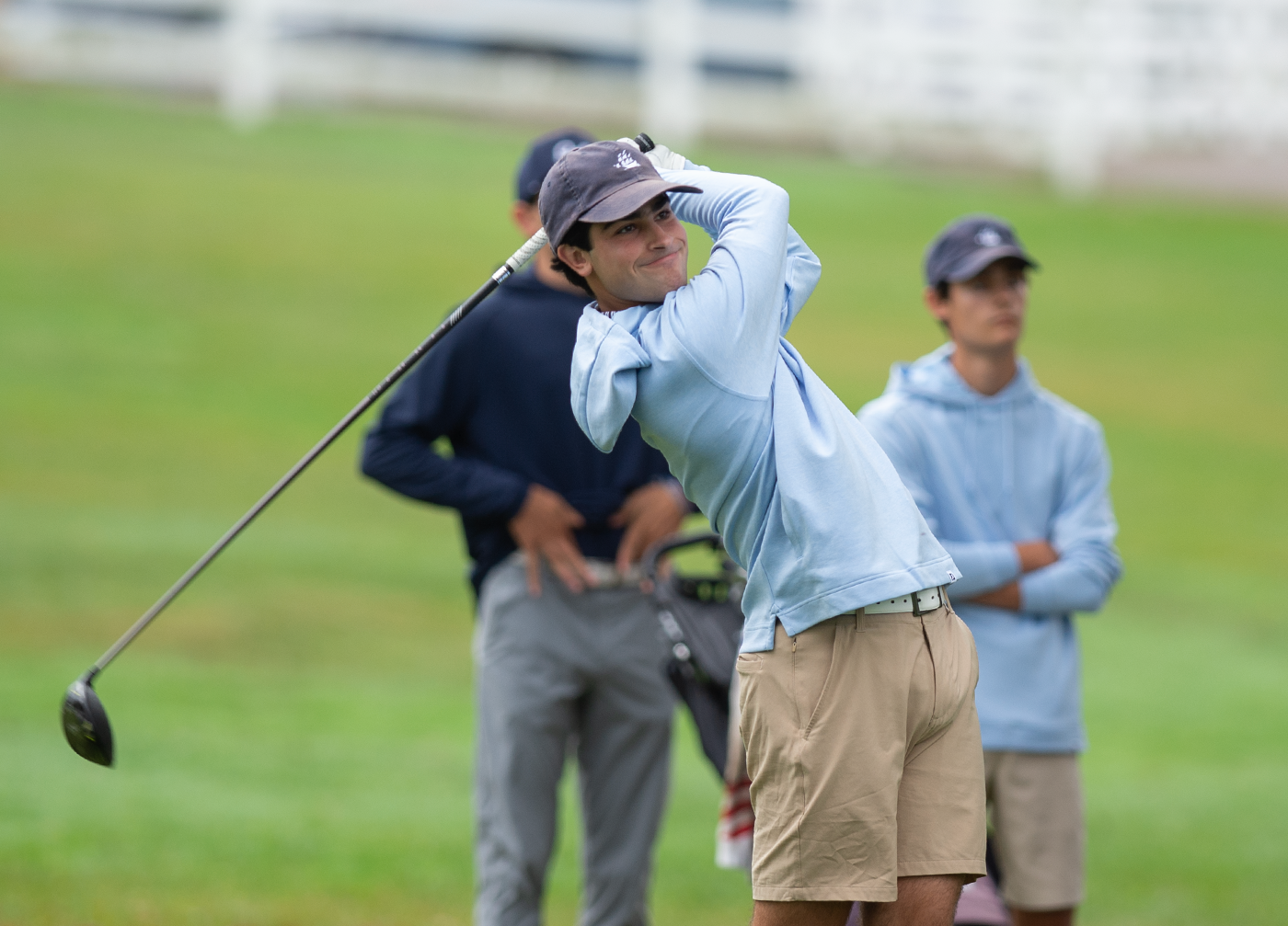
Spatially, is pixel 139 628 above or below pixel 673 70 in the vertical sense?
above

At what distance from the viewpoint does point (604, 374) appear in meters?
3.00

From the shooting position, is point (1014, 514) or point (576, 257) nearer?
point (576, 257)

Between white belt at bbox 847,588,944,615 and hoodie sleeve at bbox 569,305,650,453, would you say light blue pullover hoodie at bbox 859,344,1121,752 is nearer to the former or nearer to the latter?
white belt at bbox 847,588,944,615

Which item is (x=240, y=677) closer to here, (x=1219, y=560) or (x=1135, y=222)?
(x=1219, y=560)

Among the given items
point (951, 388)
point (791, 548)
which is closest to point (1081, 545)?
point (951, 388)

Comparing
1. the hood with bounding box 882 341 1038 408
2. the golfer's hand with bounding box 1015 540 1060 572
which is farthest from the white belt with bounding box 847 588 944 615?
the hood with bounding box 882 341 1038 408

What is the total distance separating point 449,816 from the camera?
727cm

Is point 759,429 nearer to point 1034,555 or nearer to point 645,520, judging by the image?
point 1034,555

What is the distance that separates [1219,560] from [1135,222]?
13535 mm

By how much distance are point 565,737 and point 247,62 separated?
26.1 meters

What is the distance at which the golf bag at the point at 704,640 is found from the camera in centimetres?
430

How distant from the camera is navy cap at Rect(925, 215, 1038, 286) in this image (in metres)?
4.39

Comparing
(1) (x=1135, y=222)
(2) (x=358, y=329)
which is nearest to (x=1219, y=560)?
(2) (x=358, y=329)

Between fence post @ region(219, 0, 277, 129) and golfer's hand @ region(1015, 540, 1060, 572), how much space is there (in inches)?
1027
